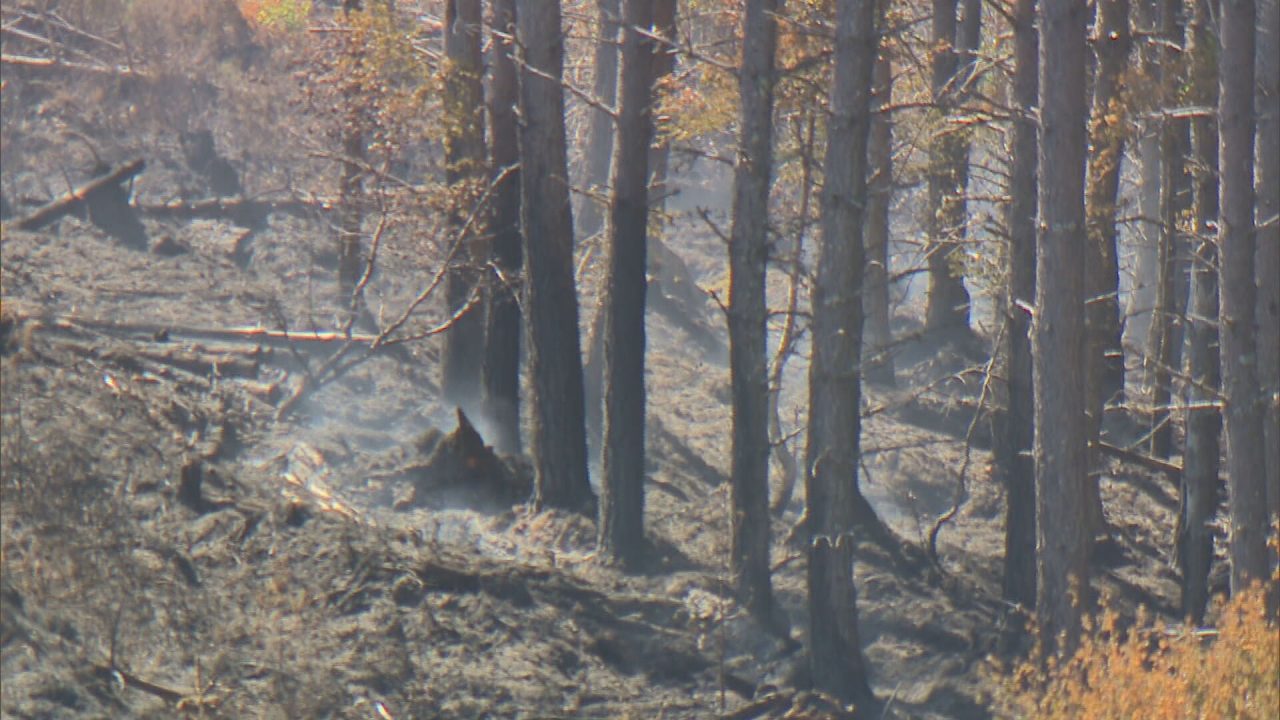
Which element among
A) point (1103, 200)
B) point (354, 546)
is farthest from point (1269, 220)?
point (354, 546)

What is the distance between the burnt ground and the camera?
11406 mm

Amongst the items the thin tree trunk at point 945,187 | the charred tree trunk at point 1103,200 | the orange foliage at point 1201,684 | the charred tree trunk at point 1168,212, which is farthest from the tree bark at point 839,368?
the orange foliage at point 1201,684

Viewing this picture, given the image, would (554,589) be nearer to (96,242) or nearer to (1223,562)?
(1223,562)

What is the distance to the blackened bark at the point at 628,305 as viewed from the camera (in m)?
15.6

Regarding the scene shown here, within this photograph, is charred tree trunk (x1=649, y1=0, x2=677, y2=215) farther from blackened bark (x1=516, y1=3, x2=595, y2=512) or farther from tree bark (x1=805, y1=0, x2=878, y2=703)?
tree bark (x1=805, y1=0, x2=878, y2=703)

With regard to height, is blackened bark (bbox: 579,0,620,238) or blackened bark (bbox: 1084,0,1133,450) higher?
blackened bark (bbox: 579,0,620,238)

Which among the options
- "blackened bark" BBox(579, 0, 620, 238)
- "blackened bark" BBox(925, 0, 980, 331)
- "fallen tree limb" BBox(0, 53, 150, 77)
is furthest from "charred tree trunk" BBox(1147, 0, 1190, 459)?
"fallen tree limb" BBox(0, 53, 150, 77)

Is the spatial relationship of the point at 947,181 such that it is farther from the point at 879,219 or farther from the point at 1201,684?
the point at 1201,684

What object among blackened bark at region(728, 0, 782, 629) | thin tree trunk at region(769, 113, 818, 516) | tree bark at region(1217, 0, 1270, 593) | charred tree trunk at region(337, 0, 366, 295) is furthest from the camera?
charred tree trunk at region(337, 0, 366, 295)

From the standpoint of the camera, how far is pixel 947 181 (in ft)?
67.8

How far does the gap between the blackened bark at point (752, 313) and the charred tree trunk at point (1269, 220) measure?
413 cm

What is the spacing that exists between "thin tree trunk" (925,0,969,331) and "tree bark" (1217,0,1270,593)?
254 centimetres

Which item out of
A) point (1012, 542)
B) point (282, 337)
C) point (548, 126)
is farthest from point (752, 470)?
point (282, 337)

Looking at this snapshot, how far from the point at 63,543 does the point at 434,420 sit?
9.59 meters
